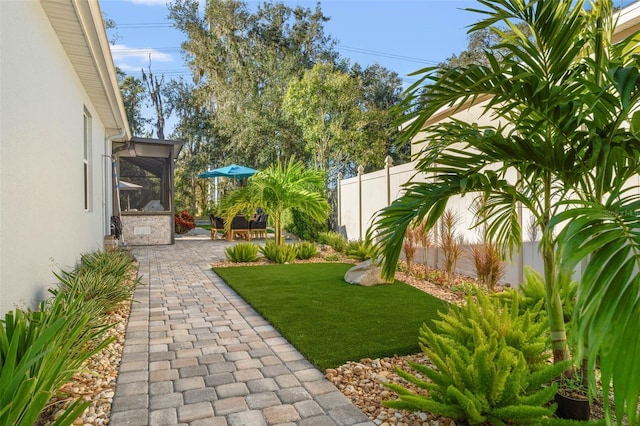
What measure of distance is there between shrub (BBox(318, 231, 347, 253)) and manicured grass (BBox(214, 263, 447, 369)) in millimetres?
2685

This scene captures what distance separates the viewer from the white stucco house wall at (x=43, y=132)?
2754 mm

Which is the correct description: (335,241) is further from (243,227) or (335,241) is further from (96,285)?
(96,285)

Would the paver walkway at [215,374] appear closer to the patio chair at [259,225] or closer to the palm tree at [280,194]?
the palm tree at [280,194]

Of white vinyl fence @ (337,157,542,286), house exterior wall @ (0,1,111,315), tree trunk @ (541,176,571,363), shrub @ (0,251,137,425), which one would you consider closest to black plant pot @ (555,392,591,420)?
tree trunk @ (541,176,571,363)

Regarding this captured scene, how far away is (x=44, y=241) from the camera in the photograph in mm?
3666

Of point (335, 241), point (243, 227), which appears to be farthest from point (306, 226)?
point (335, 241)

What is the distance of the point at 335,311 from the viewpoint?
465cm

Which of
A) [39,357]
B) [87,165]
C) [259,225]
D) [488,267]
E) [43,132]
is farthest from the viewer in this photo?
[259,225]

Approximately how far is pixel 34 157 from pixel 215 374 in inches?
88.0

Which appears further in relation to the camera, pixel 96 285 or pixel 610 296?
pixel 96 285

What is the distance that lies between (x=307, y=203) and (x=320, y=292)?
12.0ft

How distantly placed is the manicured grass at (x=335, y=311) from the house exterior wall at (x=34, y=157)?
211 centimetres

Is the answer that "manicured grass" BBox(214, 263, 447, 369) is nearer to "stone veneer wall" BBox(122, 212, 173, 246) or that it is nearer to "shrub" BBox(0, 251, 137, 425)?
"shrub" BBox(0, 251, 137, 425)

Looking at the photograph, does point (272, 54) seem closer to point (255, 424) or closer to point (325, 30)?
point (325, 30)
